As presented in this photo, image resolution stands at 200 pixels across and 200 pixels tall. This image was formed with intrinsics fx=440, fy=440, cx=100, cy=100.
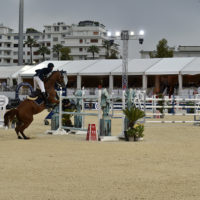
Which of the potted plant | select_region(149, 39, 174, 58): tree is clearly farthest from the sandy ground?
select_region(149, 39, 174, 58): tree

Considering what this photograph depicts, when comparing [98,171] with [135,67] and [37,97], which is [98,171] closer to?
[37,97]

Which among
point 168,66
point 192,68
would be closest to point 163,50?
point 168,66

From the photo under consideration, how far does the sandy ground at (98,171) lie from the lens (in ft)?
17.7

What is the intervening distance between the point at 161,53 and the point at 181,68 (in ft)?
94.5

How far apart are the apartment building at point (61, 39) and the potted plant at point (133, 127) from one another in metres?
105

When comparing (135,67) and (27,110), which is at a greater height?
(135,67)

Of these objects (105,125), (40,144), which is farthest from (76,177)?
(105,125)

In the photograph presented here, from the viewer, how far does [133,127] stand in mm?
12547

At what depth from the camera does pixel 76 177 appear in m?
6.45

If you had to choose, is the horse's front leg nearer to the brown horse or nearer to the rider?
the brown horse

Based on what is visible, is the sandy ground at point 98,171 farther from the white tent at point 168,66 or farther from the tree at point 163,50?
the tree at point 163,50

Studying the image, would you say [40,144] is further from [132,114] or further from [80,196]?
[80,196]

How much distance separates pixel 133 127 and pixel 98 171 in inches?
221

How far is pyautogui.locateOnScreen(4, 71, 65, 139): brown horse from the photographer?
1245 cm
